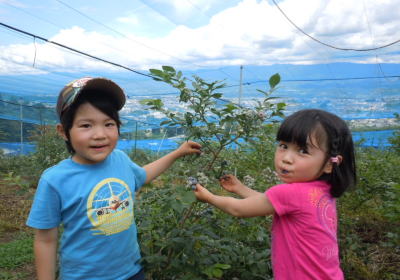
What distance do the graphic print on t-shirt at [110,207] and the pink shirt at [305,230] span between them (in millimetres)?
590

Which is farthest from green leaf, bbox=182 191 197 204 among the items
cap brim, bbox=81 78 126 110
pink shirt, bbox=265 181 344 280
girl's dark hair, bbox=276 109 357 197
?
cap brim, bbox=81 78 126 110

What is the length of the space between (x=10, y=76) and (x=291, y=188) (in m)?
10.7

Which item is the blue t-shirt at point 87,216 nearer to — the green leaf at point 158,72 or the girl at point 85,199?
the girl at point 85,199

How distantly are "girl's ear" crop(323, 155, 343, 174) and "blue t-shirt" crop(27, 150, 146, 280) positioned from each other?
815 millimetres

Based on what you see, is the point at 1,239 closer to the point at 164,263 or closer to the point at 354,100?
the point at 164,263

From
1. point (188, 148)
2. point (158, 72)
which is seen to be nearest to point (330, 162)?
point (188, 148)

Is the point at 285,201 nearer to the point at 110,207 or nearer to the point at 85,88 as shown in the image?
the point at 110,207

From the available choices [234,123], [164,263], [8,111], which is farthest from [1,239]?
[8,111]

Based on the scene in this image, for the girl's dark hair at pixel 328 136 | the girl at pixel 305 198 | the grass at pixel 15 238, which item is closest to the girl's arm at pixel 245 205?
the girl at pixel 305 198

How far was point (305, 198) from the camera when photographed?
1310 mm

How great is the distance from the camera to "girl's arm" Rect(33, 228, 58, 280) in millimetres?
1321

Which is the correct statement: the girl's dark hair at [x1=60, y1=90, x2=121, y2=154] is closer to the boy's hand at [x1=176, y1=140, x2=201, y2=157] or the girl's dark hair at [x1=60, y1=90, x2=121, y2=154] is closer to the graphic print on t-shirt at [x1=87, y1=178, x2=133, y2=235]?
the graphic print on t-shirt at [x1=87, y1=178, x2=133, y2=235]

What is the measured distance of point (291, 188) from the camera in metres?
1.32

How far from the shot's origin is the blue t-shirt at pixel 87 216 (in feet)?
4.27
